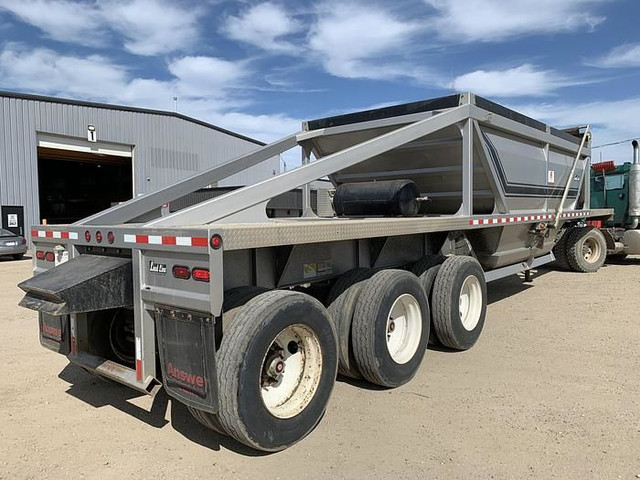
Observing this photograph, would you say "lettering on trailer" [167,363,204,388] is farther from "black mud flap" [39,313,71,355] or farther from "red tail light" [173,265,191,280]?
"black mud flap" [39,313,71,355]

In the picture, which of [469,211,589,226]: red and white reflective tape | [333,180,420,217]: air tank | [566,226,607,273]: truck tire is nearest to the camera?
[333,180,420,217]: air tank

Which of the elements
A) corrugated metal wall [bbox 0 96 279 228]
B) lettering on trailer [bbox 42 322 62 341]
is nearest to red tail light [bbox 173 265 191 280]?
lettering on trailer [bbox 42 322 62 341]

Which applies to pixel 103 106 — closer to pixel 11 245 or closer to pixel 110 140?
pixel 110 140

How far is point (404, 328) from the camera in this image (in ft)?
14.4

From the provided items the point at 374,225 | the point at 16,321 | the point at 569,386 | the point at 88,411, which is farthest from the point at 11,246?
the point at 569,386

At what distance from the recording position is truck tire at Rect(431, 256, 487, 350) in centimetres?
485

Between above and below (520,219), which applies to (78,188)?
above

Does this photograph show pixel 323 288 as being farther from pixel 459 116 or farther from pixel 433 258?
pixel 459 116

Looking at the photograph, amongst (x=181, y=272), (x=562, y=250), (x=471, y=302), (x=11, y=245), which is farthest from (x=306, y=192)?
(x=11, y=245)

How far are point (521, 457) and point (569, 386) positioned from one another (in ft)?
4.54

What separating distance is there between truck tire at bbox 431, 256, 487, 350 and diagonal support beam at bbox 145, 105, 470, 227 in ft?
4.52

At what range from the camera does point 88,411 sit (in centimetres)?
373

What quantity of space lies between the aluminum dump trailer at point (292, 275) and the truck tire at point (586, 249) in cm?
390

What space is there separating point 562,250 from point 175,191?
8.08m
